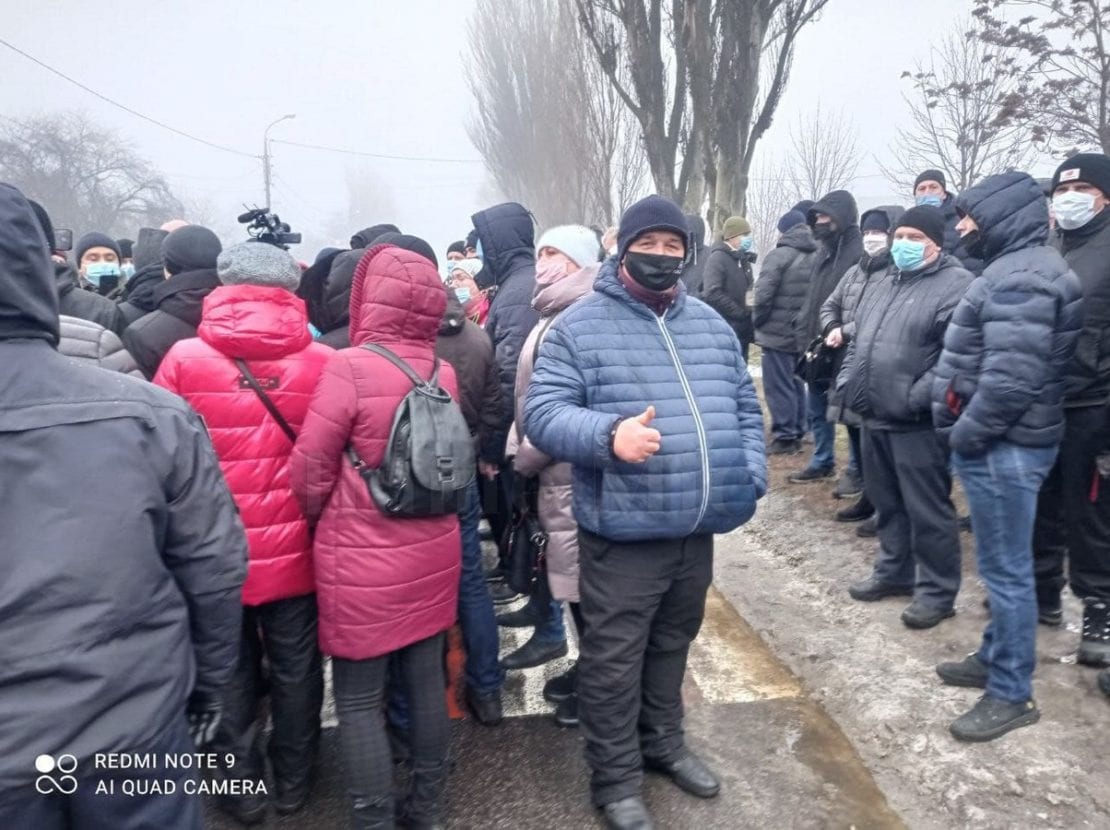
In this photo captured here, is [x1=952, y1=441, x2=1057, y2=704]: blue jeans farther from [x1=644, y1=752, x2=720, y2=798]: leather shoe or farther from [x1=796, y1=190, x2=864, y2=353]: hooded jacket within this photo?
[x1=796, y1=190, x2=864, y2=353]: hooded jacket

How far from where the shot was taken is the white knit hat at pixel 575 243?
3402mm

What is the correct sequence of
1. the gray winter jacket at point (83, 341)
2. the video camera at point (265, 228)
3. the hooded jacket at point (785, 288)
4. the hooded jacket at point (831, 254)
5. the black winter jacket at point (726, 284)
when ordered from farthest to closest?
the black winter jacket at point (726, 284)
the hooded jacket at point (785, 288)
the hooded jacket at point (831, 254)
the video camera at point (265, 228)
the gray winter jacket at point (83, 341)

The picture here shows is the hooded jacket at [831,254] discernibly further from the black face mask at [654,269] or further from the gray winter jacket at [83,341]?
the gray winter jacket at [83,341]

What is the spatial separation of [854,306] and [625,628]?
11.8 ft

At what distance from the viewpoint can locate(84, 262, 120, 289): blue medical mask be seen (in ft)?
17.2

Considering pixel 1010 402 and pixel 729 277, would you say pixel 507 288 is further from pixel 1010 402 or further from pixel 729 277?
pixel 729 277

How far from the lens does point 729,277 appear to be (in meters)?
7.29

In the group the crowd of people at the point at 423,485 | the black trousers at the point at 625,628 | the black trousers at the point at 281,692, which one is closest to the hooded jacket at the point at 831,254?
the crowd of people at the point at 423,485

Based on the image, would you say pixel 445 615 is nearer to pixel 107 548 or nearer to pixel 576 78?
pixel 107 548

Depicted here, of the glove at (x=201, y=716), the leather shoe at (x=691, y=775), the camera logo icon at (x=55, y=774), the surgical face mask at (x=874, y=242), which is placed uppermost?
the surgical face mask at (x=874, y=242)

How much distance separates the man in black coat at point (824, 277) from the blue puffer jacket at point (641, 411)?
3.54 m

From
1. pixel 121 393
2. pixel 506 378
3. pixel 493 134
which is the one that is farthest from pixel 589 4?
pixel 493 134

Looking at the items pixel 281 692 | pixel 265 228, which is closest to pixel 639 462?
pixel 281 692

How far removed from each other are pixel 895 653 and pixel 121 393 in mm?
3404
